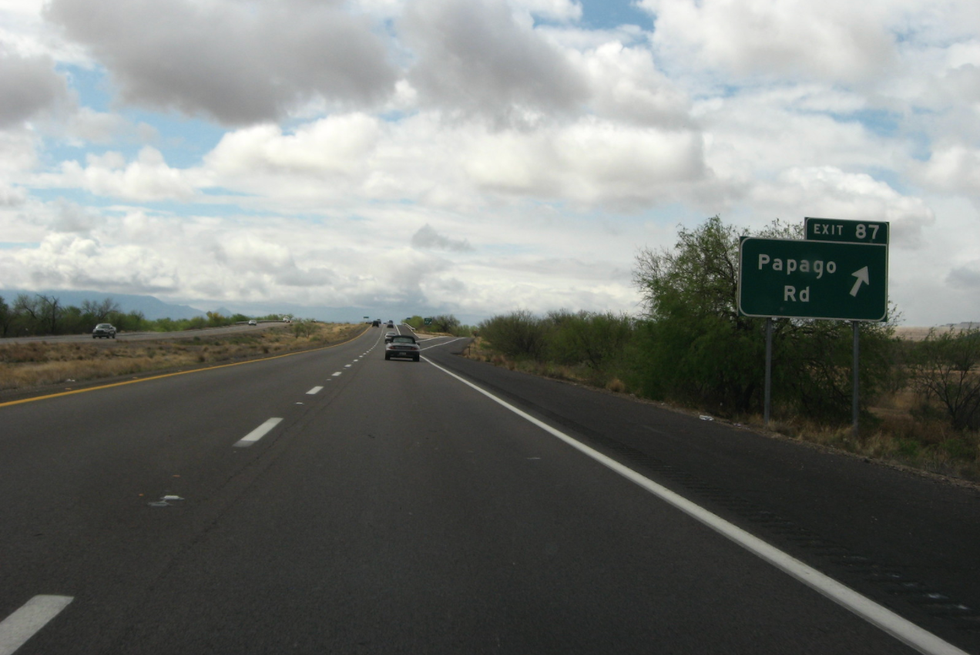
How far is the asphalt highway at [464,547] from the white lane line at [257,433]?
0.06 m

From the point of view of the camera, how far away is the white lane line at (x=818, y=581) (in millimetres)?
3785

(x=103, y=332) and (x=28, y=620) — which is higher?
(x=103, y=332)

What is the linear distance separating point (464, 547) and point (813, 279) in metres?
10.7

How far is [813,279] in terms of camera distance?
13.8 meters

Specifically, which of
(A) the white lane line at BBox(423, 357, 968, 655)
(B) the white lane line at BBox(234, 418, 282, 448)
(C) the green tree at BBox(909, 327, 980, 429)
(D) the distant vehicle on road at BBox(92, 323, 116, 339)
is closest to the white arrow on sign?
(A) the white lane line at BBox(423, 357, 968, 655)

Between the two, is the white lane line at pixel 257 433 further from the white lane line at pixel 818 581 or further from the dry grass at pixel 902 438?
the dry grass at pixel 902 438

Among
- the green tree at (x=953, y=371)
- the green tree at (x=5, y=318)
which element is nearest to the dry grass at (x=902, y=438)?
the green tree at (x=953, y=371)

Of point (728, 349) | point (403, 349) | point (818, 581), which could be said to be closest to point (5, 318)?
point (403, 349)

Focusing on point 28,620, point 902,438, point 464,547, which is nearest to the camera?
point 28,620

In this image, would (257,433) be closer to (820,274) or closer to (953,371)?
(820,274)

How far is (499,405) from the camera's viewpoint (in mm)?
16281

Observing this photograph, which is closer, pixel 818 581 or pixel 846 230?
pixel 818 581

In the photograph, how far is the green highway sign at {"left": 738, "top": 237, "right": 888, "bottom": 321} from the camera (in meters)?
13.6

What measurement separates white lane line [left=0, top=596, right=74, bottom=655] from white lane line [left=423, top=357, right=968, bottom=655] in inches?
163
